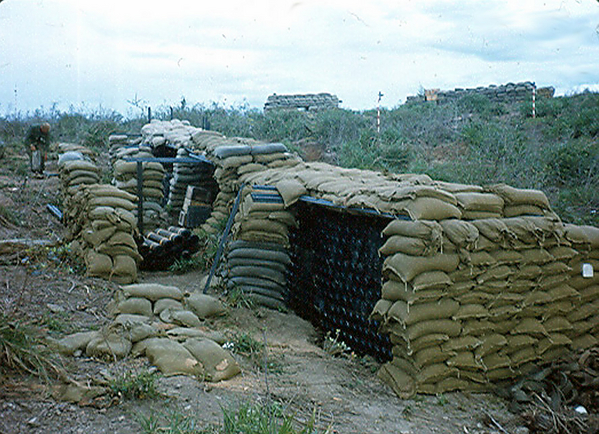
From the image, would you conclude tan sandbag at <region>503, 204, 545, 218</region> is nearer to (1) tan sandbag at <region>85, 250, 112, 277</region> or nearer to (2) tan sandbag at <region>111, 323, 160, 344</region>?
(2) tan sandbag at <region>111, 323, 160, 344</region>

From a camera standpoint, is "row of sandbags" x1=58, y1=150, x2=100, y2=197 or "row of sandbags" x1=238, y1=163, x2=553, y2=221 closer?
"row of sandbags" x1=238, y1=163, x2=553, y2=221

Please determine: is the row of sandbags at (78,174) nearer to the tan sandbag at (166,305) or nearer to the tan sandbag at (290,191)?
the tan sandbag at (290,191)

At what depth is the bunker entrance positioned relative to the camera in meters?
5.61

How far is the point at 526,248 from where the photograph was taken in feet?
16.1

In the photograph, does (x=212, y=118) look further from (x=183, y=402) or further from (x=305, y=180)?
(x=183, y=402)

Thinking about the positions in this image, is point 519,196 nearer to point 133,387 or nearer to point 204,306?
point 204,306

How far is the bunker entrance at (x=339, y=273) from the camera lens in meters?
5.61

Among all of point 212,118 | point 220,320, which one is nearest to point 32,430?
point 220,320

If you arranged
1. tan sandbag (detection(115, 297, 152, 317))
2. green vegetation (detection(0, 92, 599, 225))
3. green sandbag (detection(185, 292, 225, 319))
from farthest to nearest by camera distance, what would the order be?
green vegetation (detection(0, 92, 599, 225)), green sandbag (detection(185, 292, 225, 319)), tan sandbag (detection(115, 297, 152, 317))

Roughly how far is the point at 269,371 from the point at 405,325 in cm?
112

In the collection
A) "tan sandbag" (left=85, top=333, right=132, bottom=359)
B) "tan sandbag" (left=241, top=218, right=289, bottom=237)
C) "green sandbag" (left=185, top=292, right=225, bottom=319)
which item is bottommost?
"green sandbag" (left=185, top=292, right=225, bottom=319)

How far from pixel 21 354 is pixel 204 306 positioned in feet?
8.13

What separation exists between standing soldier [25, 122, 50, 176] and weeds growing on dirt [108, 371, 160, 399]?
1217 cm

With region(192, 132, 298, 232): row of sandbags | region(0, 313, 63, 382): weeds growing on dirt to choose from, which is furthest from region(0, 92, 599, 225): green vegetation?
region(0, 313, 63, 382): weeds growing on dirt
